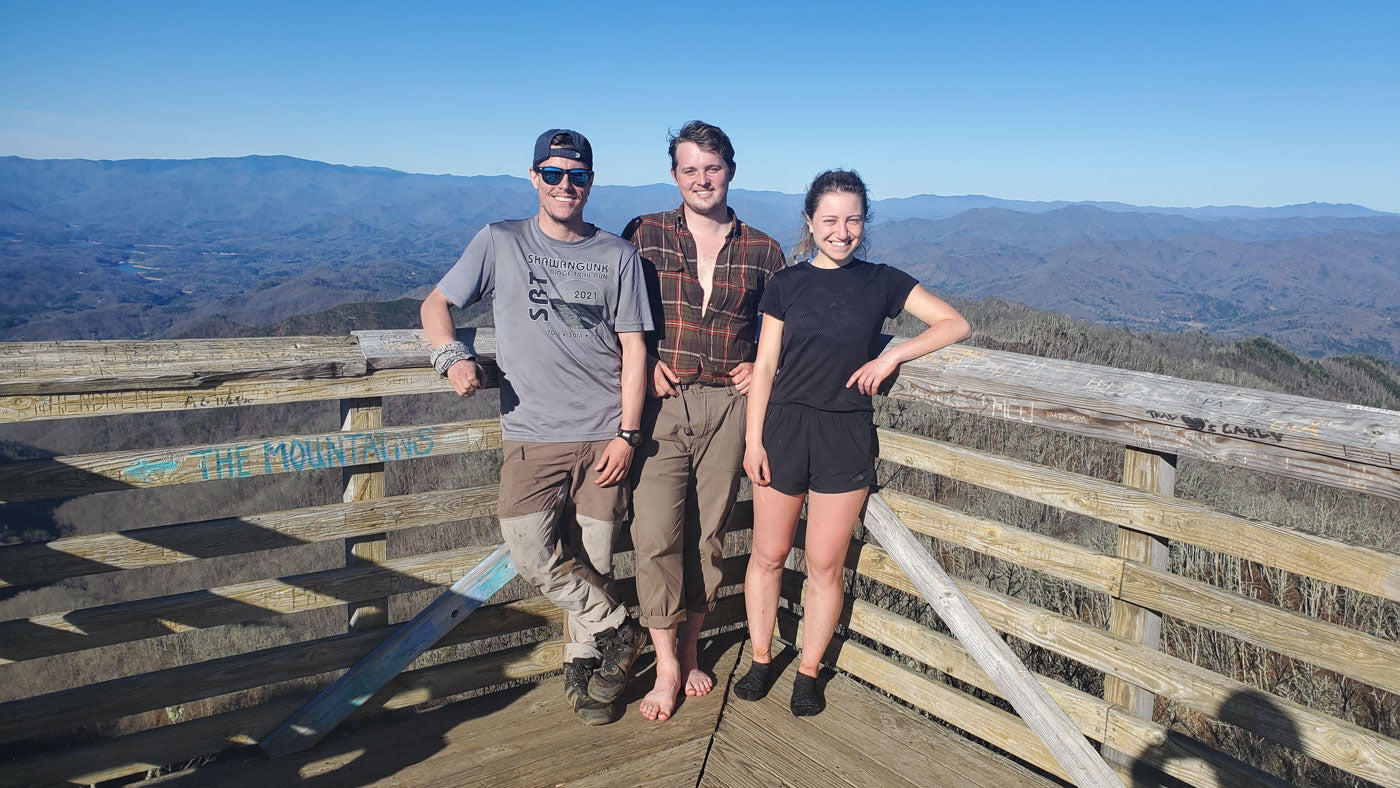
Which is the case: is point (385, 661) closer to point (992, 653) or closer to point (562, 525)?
point (562, 525)

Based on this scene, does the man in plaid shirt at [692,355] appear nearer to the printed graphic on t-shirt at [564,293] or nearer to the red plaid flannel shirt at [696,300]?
the red plaid flannel shirt at [696,300]

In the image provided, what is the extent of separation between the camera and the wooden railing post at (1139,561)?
8.49ft

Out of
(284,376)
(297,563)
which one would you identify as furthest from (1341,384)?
(284,376)

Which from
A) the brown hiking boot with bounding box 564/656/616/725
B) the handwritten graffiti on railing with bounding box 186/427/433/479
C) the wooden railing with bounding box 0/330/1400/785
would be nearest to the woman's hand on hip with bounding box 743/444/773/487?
the wooden railing with bounding box 0/330/1400/785

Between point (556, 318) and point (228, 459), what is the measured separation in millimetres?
1117

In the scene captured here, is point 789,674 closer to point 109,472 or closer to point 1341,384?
point 109,472

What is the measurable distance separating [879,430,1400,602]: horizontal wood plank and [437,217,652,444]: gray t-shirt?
1098mm

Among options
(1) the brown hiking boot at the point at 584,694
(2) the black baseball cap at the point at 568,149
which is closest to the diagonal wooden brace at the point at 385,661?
(1) the brown hiking boot at the point at 584,694

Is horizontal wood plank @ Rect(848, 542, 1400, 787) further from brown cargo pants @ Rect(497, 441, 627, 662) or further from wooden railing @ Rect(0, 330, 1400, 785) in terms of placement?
brown cargo pants @ Rect(497, 441, 627, 662)

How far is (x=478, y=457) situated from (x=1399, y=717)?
11.7 metres

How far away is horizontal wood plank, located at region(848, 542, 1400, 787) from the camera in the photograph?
7.29 feet

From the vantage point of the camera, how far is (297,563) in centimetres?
1244

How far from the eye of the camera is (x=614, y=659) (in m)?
3.10

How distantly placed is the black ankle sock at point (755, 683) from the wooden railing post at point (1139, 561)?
120 centimetres
